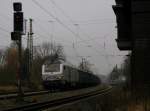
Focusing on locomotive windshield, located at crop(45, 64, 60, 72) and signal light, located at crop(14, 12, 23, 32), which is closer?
signal light, located at crop(14, 12, 23, 32)

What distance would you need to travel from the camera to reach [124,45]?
2870cm

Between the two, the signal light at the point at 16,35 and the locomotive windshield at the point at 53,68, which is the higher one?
the signal light at the point at 16,35

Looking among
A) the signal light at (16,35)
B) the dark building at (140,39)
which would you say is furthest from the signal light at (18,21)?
the dark building at (140,39)

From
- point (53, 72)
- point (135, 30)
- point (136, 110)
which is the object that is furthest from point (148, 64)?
point (53, 72)

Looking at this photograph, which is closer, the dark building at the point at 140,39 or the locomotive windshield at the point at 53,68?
the dark building at the point at 140,39

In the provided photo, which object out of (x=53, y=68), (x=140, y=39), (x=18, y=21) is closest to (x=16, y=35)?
(x=18, y=21)

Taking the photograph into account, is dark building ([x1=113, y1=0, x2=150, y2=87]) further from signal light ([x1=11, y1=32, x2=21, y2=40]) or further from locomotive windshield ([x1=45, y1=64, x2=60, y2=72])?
locomotive windshield ([x1=45, y1=64, x2=60, y2=72])

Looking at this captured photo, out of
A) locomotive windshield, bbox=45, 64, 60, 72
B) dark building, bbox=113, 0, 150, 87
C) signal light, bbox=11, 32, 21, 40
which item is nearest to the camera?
signal light, bbox=11, 32, 21, 40

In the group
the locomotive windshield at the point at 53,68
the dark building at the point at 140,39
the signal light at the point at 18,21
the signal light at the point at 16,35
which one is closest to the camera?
the signal light at the point at 16,35

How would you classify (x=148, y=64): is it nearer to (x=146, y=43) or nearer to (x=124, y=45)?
(x=146, y=43)

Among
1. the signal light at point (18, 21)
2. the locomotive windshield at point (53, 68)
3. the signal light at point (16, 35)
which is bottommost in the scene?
the locomotive windshield at point (53, 68)

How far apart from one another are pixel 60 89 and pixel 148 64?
914 inches

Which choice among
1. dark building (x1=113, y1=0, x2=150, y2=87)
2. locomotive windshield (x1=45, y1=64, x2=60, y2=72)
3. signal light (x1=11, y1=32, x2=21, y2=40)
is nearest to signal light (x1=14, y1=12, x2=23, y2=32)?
signal light (x1=11, y1=32, x2=21, y2=40)

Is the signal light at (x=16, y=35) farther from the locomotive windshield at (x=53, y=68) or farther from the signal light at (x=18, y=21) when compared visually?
the locomotive windshield at (x=53, y=68)
